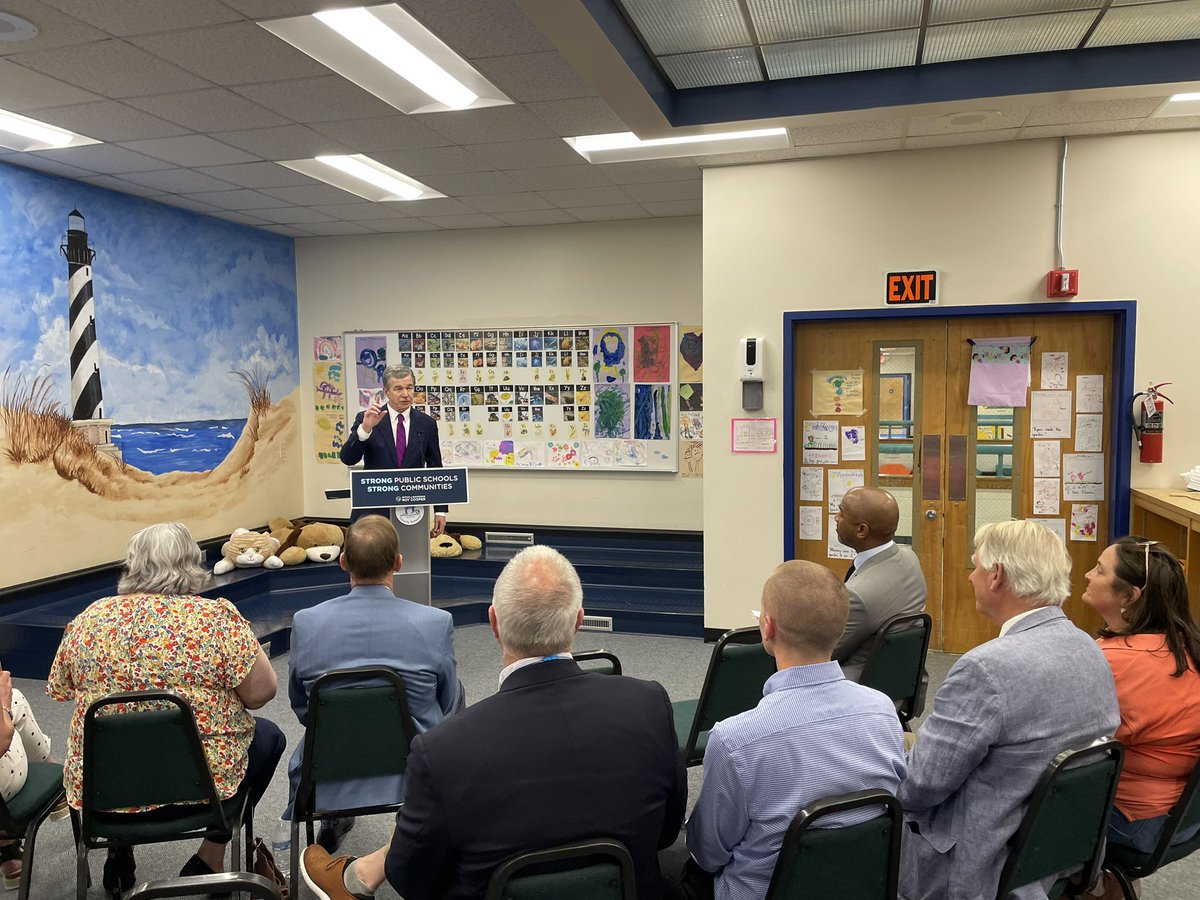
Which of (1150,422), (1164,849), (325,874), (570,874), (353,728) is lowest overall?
(325,874)

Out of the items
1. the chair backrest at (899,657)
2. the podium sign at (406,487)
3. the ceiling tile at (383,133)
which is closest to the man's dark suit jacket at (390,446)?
the podium sign at (406,487)

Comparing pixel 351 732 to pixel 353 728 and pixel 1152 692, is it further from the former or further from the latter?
pixel 1152 692

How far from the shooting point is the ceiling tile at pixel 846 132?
160 inches

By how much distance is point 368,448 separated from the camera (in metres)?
4.53

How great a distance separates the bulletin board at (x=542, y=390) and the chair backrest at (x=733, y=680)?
12.6ft

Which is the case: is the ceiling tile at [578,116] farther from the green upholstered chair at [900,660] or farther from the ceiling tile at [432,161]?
the green upholstered chair at [900,660]

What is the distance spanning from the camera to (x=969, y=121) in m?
4.04

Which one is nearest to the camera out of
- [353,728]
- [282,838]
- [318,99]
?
[353,728]

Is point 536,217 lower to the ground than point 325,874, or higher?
higher

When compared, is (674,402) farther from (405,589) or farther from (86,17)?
(86,17)

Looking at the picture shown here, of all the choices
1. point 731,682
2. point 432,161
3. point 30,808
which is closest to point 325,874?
point 30,808

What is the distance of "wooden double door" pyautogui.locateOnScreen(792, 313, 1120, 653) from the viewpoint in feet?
15.0

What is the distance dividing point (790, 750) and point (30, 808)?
2.12 metres

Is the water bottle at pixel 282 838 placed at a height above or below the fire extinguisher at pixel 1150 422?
→ below
